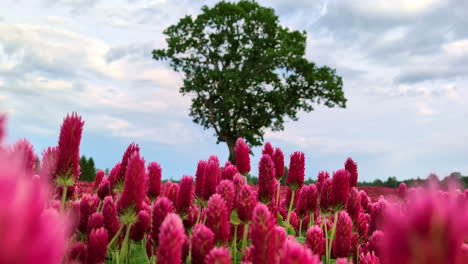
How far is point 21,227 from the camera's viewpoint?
532mm

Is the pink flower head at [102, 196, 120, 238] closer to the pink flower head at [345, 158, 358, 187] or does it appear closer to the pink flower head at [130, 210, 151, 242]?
the pink flower head at [130, 210, 151, 242]

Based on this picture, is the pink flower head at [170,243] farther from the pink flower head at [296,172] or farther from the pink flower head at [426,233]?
the pink flower head at [296,172]

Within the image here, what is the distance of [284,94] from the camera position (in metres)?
38.3

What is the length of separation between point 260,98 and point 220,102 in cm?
330

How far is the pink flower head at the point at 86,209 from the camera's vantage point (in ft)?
8.66

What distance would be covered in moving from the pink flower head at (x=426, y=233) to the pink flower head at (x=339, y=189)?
2.24 metres

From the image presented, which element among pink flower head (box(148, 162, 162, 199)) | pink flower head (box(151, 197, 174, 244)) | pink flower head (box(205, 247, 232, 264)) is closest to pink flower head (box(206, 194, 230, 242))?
pink flower head (box(151, 197, 174, 244))

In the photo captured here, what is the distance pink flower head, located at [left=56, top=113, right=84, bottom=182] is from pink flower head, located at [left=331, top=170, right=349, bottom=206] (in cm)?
156

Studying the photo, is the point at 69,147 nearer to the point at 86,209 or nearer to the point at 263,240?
the point at 86,209

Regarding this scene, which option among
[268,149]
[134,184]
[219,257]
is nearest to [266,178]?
[268,149]

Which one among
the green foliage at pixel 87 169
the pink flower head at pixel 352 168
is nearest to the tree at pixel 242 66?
the green foliage at pixel 87 169

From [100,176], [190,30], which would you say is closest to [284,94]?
[190,30]

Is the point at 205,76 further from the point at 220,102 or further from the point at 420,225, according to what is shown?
the point at 420,225

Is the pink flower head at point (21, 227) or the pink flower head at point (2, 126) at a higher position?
the pink flower head at point (2, 126)
